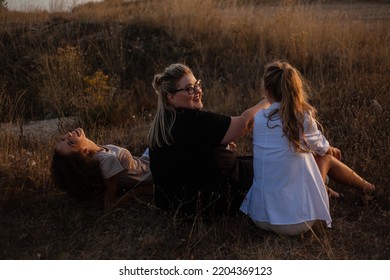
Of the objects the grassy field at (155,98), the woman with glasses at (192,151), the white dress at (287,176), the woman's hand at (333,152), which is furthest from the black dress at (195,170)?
the woman's hand at (333,152)

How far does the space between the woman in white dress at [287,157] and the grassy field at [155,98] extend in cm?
18

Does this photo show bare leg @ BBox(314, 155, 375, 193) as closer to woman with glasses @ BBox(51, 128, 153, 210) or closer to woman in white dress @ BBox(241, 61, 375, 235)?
woman in white dress @ BBox(241, 61, 375, 235)

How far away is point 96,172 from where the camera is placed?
374cm

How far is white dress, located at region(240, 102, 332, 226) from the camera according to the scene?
10.6 feet

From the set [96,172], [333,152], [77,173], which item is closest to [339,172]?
[333,152]

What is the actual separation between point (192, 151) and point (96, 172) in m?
0.85

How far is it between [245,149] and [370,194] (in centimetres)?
150

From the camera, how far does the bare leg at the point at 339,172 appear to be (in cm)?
350

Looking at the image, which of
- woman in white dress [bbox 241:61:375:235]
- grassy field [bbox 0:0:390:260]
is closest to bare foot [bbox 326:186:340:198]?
grassy field [bbox 0:0:390:260]

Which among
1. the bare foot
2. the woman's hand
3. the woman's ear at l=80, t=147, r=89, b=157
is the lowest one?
the bare foot

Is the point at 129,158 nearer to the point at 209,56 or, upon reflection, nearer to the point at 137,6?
the point at 209,56

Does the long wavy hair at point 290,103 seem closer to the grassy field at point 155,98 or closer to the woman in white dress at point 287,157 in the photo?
the woman in white dress at point 287,157

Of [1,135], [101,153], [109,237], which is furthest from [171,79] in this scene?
[1,135]

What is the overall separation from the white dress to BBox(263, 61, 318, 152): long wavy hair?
0.17 ft
